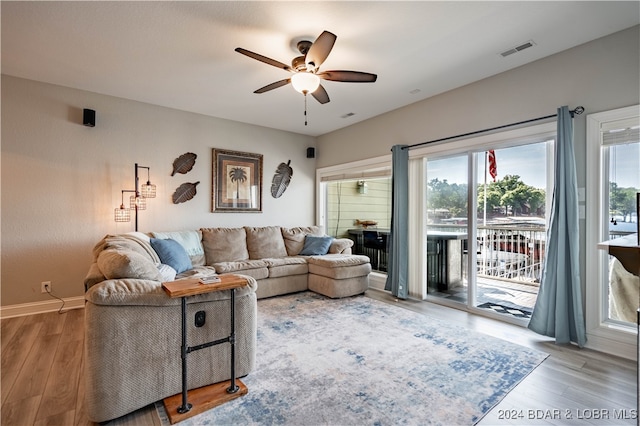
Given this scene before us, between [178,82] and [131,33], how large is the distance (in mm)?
980

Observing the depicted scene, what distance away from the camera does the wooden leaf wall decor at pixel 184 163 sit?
14.8ft

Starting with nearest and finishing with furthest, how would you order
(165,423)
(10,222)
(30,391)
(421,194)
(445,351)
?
1. (165,423)
2. (30,391)
3. (445,351)
4. (10,222)
5. (421,194)

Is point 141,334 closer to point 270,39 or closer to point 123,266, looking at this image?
point 123,266

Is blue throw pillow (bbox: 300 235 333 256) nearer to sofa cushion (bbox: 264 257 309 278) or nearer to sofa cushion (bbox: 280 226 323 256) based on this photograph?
sofa cushion (bbox: 280 226 323 256)

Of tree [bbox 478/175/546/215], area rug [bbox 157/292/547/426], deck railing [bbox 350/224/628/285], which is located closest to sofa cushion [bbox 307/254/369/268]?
area rug [bbox 157/292/547/426]

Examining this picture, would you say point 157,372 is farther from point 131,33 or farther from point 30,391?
point 131,33

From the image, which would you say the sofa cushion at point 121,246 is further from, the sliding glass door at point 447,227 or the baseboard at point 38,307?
the sliding glass door at point 447,227

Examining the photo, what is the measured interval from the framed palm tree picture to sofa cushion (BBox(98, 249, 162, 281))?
287 cm

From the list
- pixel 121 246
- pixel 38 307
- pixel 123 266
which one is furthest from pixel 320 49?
pixel 38 307

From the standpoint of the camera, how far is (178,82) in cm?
361

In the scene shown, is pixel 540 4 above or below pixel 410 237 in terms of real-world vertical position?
above

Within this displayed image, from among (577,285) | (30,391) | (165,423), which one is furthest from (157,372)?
(577,285)

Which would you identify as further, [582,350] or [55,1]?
[582,350]

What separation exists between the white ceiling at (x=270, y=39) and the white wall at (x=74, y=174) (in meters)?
0.33
